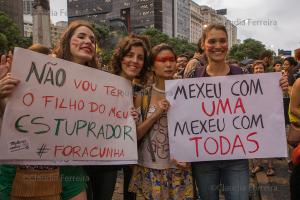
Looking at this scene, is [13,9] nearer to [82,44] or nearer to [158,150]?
[82,44]

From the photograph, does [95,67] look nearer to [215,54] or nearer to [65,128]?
[65,128]

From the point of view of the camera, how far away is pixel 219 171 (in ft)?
10.2

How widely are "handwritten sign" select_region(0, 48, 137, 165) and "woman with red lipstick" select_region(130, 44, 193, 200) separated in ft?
0.36

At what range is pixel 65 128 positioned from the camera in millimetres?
2863

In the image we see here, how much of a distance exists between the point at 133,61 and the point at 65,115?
0.75m

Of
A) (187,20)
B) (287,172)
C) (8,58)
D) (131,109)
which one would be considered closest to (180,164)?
(131,109)

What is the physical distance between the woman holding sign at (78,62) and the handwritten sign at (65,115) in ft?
0.27

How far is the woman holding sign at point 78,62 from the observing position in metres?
2.56

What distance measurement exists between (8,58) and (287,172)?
15.6 ft

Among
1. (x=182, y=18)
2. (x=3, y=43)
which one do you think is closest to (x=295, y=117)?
(x=3, y=43)

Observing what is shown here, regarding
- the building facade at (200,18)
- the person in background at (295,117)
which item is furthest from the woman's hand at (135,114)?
the building facade at (200,18)

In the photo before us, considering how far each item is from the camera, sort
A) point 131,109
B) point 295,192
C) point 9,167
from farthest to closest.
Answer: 1. point 295,192
2. point 131,109
3. point 9,167

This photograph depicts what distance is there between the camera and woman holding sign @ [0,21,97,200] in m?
2.56

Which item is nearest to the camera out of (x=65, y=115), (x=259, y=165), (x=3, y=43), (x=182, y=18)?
(x=65, y=115)
